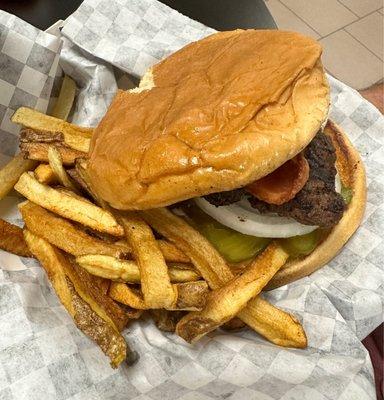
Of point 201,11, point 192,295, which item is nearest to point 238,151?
point 192,295

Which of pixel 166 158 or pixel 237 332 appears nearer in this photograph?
pixel 166 158

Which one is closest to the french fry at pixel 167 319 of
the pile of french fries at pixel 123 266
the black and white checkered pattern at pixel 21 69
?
the pile of french fries at pixel 123 266

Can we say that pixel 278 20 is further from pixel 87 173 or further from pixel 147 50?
pixel 87 173

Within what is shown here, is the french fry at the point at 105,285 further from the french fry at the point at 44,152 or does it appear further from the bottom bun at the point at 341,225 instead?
the bottom bun at the point at 341,225

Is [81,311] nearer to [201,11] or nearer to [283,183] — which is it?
[283,183]

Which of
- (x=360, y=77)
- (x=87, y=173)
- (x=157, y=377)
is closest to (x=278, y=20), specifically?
(x=360, y=77)

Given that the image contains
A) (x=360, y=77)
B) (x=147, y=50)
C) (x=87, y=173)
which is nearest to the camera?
(x=87, y=173)
